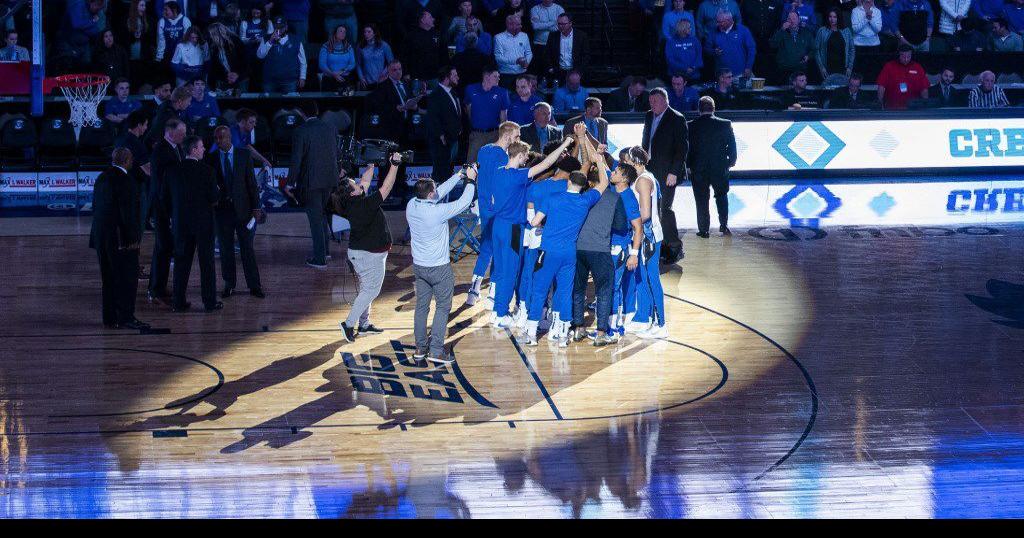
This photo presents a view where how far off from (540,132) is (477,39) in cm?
688

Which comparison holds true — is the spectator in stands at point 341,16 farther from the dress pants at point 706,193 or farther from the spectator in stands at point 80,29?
the dress pants at point 706,193

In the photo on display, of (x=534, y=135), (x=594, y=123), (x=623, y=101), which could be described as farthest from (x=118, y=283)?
(x=623, y=101)

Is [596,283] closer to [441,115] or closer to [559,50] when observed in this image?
[441,115]

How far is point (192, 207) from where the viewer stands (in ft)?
44.8

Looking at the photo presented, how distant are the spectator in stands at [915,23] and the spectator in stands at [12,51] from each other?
1673 cm

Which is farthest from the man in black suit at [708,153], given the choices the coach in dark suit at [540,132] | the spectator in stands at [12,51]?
the spectator in stands at [12,51]

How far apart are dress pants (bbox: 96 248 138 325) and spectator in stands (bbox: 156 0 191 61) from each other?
31.2 ft

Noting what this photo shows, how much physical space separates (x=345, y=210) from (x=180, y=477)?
149 inches

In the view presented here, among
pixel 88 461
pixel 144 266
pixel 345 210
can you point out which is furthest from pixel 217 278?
pixel 88 461

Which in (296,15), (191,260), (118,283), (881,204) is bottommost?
(118,283)

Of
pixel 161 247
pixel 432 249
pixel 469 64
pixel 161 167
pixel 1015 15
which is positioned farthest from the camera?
pixel 1015 15

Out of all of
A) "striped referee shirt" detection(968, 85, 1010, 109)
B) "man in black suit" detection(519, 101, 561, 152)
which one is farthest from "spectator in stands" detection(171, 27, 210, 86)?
"striped referee shirt" detection(968, 85, 1010, 109)

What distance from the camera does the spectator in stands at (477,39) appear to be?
2283 cm

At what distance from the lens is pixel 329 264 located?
53.9ft
